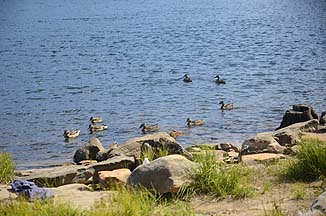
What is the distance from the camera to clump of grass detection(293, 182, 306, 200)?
775 cm

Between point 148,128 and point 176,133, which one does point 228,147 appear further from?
point 148,128

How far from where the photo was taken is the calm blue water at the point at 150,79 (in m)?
19.3

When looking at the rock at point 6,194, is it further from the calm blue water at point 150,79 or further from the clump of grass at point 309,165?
the calm blue water at point 150,79

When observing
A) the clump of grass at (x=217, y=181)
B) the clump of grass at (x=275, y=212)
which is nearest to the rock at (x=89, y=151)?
the clump of grass at (x=217, y=181)

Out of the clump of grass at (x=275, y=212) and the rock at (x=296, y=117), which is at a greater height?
the clump of grass at (x=275, y=212)

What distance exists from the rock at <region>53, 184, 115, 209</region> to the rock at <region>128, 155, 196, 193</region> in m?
0.49

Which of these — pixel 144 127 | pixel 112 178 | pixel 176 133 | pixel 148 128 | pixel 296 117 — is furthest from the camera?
pixel 144 127

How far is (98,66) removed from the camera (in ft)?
107

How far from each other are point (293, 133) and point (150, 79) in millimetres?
15026

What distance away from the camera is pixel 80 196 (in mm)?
8797

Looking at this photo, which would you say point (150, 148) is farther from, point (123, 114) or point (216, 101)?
point (216, 101)

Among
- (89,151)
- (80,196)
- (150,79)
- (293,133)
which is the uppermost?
(150,79)

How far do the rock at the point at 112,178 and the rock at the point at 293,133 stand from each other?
14.3 ft

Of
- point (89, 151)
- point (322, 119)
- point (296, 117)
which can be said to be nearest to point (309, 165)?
point (89, 151)
